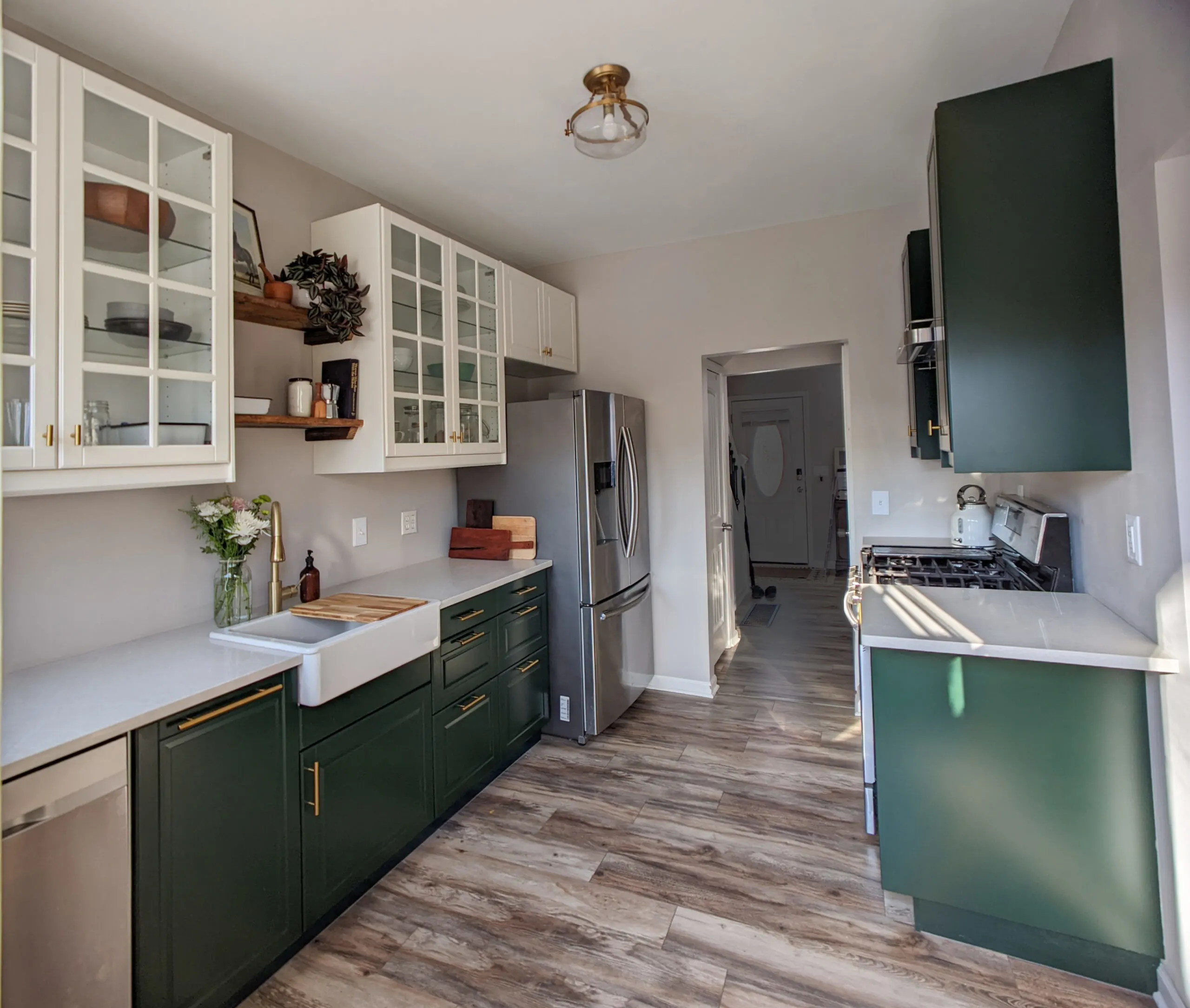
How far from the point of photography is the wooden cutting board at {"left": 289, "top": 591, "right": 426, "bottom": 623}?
2.10 m

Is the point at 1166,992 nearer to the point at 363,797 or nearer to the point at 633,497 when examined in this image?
the point at 363,797

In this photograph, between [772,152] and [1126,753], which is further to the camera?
[772,152]

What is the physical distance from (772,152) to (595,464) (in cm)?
155

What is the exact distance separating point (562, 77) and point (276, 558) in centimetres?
190

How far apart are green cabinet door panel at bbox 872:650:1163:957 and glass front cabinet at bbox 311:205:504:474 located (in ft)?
6.18

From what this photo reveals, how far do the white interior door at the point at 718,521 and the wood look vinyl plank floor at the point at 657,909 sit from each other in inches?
43.2

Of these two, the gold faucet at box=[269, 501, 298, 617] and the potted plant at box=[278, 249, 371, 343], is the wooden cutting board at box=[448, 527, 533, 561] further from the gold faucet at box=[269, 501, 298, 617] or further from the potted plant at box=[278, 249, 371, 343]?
the potted plant at box=[278, 249, 371, 343]

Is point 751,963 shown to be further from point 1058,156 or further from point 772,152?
point 772,152

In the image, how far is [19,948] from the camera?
3.91ft

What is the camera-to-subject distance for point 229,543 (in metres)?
2.03

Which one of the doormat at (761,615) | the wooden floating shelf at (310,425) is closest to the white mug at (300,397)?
the wooden floating shelf at (310,425)

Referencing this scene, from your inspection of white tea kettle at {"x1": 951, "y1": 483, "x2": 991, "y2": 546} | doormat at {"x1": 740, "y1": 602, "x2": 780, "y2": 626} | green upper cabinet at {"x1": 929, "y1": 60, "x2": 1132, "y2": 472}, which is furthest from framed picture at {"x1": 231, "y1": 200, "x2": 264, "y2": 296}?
doormat at {"x1": 740, "y1": 602, "x2": 780, "y2": 626}

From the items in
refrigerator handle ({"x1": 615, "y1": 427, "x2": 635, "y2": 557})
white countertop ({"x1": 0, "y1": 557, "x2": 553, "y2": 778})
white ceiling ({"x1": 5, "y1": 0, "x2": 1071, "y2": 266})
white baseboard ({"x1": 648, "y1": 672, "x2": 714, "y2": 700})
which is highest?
white ceiling ({"x1": 5, "y1": 0, "x2": 1071, "y2": 266})

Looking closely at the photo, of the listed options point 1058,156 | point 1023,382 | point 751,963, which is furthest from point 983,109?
point 751,963
